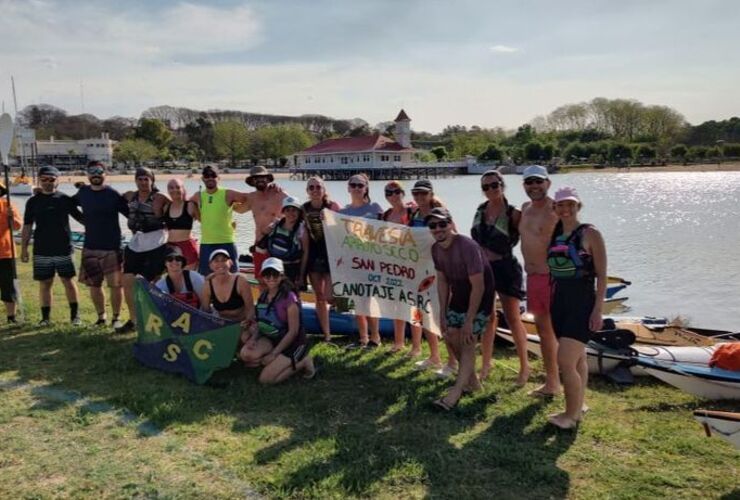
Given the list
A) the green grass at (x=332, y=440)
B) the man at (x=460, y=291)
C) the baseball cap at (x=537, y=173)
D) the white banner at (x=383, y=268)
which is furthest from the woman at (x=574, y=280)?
the white banner at (x=383, y=268)

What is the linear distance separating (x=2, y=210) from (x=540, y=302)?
280 inches

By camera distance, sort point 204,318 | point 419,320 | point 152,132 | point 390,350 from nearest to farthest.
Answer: point 204,318 → point 419,320 → point 390,350 → point 152,132

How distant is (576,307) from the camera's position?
4.78 meters

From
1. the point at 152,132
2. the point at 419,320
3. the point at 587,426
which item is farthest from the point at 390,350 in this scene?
the point at 152,132

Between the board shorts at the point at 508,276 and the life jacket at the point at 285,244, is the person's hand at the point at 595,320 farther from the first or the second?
the life jacket at the point at 285,244

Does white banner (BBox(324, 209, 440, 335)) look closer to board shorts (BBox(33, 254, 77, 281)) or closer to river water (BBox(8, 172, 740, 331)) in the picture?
board shorts (BBox(33, 254, 77, 281))

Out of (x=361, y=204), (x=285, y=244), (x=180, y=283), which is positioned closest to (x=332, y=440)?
(x=285, y=244)

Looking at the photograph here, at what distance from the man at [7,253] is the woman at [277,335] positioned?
4215 mm

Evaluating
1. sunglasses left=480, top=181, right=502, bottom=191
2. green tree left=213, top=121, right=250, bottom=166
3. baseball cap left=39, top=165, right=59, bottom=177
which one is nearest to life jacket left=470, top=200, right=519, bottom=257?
sunglasses left=480, top=181, right=502, bottom=191

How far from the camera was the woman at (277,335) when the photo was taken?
6090 mm

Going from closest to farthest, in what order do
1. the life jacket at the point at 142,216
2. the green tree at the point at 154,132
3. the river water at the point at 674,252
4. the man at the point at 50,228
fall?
the life jacket at the point at 142,216 < the man at the point at 50,228 < the river water at the point at 674,252 < the green tree at the point at 154,132

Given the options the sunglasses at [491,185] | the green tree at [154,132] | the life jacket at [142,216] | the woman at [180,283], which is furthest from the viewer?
the green tree at [154,132]

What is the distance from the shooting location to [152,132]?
11806 cm

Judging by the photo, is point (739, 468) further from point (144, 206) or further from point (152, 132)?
point (152, 132)
